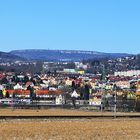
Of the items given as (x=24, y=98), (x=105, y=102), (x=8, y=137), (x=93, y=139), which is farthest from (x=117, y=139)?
(x=24, y=98)

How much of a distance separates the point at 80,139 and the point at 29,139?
2228mm

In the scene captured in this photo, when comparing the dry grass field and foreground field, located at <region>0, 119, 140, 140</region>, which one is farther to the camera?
the dry grass field

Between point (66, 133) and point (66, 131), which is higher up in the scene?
point (66, 133)

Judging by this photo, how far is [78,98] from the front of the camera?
170750 mm

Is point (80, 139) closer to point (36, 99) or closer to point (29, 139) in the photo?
point (29, 139)

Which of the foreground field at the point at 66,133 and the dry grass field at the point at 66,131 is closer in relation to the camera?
the foreground field at the point at 66,133

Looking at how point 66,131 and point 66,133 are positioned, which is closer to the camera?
point 66,133

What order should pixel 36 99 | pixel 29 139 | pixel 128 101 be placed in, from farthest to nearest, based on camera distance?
1. pixel 36 99
2. pixel 128 101
3. pixel 29 139

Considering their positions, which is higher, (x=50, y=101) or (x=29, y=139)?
(x=29, y=139)

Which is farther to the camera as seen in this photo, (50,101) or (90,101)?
(50,101)

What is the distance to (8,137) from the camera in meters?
Answer: 26.0

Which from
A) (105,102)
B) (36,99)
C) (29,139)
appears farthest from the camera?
(36,99)

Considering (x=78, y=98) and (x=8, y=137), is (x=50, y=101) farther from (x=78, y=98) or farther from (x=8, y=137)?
(x=8, y=137)

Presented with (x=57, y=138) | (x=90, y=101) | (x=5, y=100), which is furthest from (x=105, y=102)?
(x=57, y=138)
